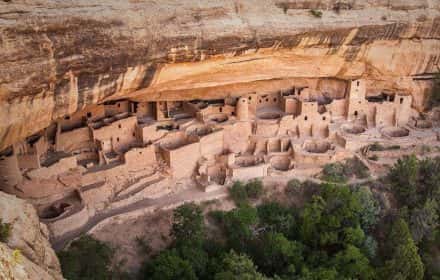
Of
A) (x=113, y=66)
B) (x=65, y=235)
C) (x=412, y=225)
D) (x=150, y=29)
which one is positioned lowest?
(x=412, y=225)

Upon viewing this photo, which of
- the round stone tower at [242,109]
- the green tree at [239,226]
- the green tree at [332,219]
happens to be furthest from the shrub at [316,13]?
the green tree at [239,226]

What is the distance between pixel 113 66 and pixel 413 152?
9859mm

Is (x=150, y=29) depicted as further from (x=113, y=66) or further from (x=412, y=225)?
(x=412, y=225)

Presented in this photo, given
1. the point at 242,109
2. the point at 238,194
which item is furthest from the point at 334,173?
the point at 242,109

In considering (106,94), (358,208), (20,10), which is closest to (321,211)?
(358,208)

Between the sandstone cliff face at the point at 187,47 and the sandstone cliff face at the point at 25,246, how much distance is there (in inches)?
104

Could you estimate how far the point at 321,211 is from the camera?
40.6 feet

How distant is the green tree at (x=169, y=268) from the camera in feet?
33.6

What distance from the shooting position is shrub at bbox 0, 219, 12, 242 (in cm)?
513

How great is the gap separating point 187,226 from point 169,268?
1370mm

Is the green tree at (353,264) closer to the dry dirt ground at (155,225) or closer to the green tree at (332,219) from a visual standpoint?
the green tree at (332,219)

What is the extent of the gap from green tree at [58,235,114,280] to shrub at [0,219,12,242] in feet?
14.1

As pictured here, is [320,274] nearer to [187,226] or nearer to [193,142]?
[187,226]

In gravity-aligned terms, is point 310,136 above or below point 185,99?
below
